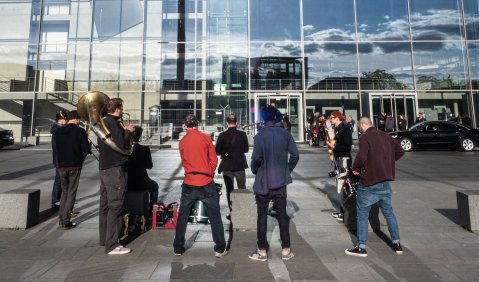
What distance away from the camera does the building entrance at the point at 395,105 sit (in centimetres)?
2225

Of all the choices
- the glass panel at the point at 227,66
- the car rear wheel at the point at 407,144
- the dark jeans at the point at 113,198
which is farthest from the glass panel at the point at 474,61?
the dark jeans at the point at 113,198

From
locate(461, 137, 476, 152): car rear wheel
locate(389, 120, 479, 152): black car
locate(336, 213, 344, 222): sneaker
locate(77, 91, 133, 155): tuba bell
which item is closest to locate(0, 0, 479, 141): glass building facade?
locate(389, 120, 479, 152): black car

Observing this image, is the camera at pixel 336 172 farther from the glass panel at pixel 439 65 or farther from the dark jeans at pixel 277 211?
the glass panel at pixel 439 65

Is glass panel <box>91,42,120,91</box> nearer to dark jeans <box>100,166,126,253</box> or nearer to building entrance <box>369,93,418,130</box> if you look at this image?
building entrance <box>369,93,418,130</box>

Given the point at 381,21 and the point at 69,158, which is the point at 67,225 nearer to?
the point at 69,158

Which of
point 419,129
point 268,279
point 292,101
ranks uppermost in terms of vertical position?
point 292,101

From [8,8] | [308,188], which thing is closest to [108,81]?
[8,8]

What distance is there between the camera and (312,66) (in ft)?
75.0

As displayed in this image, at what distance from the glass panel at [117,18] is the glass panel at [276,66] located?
820cm

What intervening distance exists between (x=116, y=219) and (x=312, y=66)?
20.5m

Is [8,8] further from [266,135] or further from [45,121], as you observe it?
[266,135]

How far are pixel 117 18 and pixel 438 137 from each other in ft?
69.3

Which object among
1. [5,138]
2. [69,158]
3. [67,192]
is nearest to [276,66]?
[5,138]

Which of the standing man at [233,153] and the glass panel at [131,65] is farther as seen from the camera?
the glass panel at [131,65]
